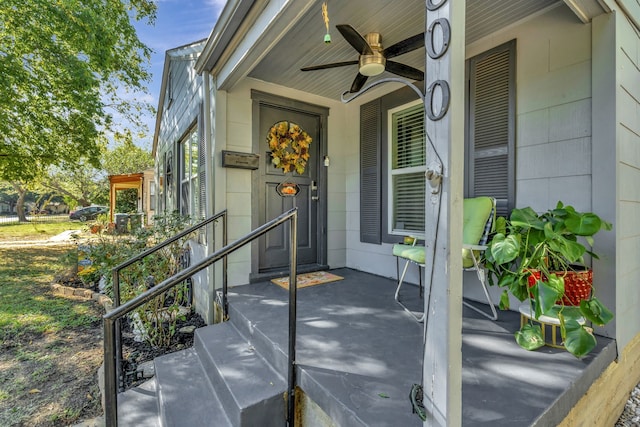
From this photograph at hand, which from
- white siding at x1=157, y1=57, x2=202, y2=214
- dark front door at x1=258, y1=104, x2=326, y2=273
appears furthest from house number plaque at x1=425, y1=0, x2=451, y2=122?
white siding at x1=157, y1=57, x2=202, y2=214

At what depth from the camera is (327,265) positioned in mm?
4000

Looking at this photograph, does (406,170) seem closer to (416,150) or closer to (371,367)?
(416,150)

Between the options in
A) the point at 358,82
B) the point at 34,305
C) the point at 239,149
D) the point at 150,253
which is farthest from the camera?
the point at 34,305

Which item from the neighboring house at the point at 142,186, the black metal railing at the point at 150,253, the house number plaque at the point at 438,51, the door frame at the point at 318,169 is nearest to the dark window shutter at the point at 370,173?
the door frame at the point at 318,169

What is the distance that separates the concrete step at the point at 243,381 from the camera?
1494 millimetres

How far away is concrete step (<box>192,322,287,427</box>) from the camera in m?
1.49

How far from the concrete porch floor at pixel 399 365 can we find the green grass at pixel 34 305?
2401 mm

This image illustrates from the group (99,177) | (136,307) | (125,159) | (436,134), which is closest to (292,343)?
(136,307)

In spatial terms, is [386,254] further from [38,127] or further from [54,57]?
[38,127]

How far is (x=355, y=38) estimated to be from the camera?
2.30 metres

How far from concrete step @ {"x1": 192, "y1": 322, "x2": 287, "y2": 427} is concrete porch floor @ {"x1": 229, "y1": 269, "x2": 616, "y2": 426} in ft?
0.53

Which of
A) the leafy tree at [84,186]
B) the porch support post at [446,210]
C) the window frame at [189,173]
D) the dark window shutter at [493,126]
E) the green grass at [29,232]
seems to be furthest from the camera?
the leafy tree at [84,186]

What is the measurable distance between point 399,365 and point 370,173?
8.39 ft

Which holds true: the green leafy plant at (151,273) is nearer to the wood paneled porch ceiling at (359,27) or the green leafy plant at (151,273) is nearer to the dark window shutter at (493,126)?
the wood paneled porch ceiling at (359,27)
